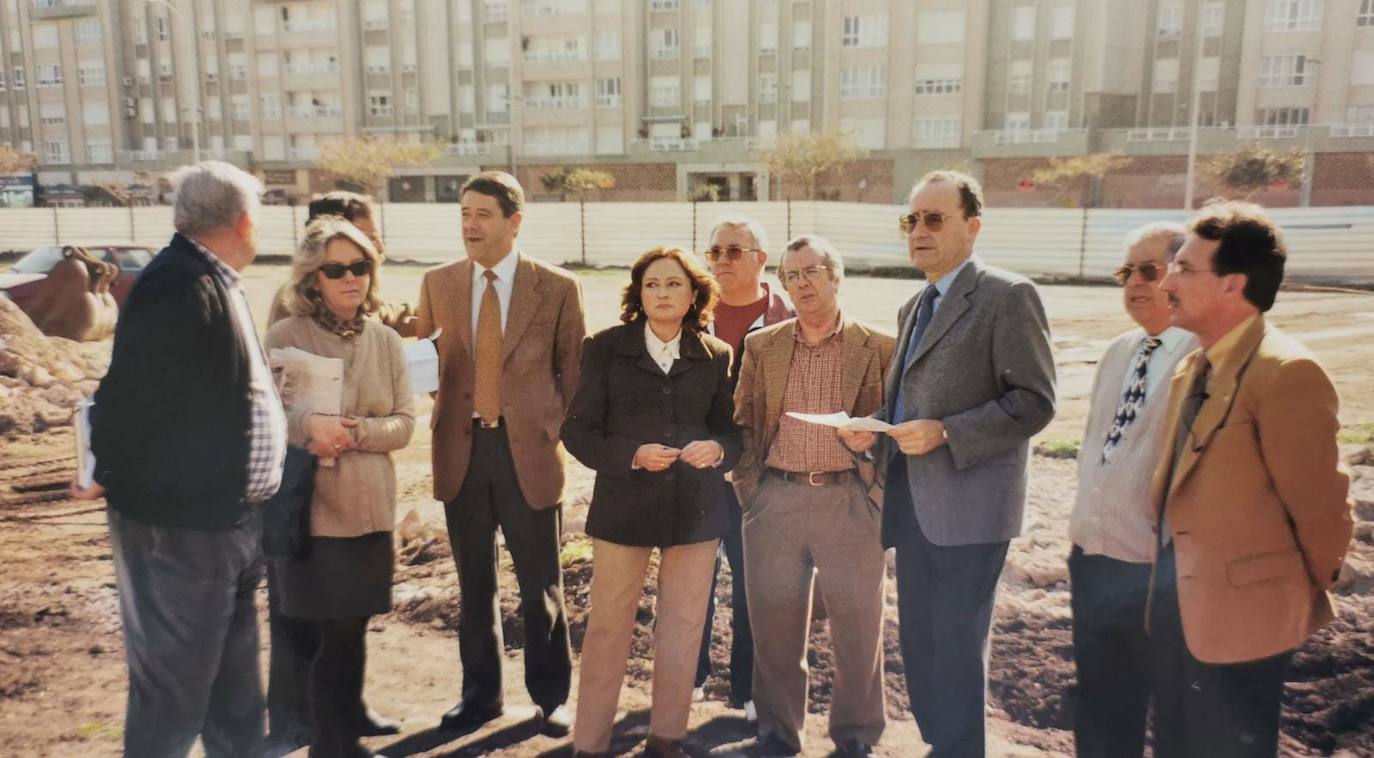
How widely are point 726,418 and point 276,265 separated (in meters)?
26.3

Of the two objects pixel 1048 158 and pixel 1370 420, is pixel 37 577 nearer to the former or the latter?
pixel 1370 420

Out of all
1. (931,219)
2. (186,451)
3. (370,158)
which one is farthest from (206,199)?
(370,158)

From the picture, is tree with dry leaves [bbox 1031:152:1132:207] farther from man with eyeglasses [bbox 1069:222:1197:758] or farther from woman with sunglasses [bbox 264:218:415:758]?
woman with sunglasses [bbox 264:218:415:758]

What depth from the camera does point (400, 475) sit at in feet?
25.2

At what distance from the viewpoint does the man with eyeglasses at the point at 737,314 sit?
4125 millimetres

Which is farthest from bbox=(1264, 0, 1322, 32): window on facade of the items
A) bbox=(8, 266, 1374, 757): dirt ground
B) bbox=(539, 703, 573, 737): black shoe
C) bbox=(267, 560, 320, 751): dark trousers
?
bbox=(267, 560, 320, 751): dark trousers

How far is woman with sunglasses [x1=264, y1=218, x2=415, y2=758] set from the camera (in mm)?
3232

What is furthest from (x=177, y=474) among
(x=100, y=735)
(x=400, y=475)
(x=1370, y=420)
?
(x=1370, y=420)

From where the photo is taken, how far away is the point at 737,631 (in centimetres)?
414

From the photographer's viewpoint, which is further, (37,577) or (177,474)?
(37,577)

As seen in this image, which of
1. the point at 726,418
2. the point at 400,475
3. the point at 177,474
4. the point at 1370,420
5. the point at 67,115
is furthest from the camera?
the point at 67,115

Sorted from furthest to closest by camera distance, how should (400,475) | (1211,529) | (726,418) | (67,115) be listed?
(67,115) < (400,475) < (726,418) < (1211,529)

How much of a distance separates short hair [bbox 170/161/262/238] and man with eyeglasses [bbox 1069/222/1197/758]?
267 centimetres

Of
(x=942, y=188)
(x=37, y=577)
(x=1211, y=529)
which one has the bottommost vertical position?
(x=37, y=577)
